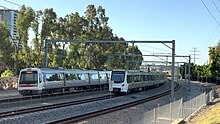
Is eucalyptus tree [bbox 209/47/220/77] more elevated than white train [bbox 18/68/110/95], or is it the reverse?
eucalyptus tree [bbox 209/47/220/77]

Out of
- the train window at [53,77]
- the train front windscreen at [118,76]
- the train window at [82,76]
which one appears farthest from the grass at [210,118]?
the train window at [82,76]

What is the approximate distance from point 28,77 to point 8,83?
8927mm

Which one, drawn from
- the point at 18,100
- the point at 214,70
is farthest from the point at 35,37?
the point at 214,70

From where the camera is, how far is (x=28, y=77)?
103ft

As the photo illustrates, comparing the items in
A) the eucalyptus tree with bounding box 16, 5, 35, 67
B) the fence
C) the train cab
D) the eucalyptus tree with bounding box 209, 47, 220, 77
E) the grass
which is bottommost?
the grass

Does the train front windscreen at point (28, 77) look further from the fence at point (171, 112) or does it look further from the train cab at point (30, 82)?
the fence at point (171, 112)

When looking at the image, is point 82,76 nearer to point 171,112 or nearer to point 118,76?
point 118,76

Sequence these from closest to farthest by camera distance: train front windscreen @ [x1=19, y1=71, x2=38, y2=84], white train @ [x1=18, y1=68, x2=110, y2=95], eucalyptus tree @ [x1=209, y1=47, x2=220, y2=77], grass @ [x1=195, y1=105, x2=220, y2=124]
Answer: grass @ [x1=195, y1=105, x2=220, y2=124] → white train @ [x1=18, y1=68, x2=110, y2=95] → train front windscreen @ [x1=19, y1=71, x2=38, y2=84] → eucalyptus tree @ [x1=209, y1=47, x2=220, y2=77]

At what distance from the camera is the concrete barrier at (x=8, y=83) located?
38.7m

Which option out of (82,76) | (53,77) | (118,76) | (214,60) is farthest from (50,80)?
(214,60)

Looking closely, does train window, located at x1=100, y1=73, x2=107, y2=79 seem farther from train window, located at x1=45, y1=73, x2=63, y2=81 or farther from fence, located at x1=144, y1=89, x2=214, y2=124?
fence, located at x1=144, y1=89, x2=214, y2=124

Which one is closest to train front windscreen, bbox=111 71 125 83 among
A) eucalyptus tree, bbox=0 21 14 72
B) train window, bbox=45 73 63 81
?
train window, bbox=45 73 63 81

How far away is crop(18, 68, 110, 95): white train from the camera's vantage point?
101ft

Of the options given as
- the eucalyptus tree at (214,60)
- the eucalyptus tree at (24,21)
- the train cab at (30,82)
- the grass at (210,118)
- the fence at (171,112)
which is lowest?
the grass at (210,118)
